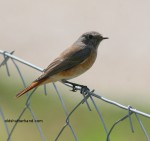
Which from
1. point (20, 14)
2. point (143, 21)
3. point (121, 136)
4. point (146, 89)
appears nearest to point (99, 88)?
point (146, 89)

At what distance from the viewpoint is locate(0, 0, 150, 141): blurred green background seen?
8.42 meters

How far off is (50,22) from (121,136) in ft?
17.2

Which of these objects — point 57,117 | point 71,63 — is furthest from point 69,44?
point 71,63

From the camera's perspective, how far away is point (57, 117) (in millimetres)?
8617

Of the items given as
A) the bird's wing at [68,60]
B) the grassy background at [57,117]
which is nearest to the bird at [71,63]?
the bird's wing at [68,60]

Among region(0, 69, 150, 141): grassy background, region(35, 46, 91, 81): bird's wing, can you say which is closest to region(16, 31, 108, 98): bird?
region(35, 46, 91, 81): bird's wing

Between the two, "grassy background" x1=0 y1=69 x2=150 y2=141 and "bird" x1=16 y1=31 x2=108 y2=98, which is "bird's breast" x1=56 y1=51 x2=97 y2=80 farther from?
"grassy background" x1=0 y1=69 x2=150 y2=141

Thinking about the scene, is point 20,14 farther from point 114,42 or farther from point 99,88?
point 99,88

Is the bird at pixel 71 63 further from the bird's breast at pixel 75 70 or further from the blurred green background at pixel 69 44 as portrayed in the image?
the blurred green background at pixel 69 44

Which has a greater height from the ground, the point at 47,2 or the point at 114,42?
the point at 47,2

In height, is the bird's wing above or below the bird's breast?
above

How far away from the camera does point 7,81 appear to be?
9.73 m

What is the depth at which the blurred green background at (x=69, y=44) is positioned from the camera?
8.42 m

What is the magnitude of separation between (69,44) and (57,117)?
3359mm
